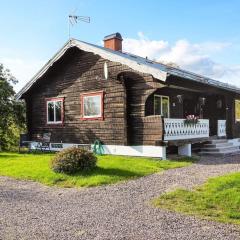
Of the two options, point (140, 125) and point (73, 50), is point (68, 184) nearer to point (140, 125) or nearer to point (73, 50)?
point (140, 125)

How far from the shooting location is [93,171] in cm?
1113

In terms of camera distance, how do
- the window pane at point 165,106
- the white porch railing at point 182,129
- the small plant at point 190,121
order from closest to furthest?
the white porch railing at point 182,129 → the small plant at point 190,121 → the window pane at point 165,106

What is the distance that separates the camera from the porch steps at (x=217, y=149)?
16766mm

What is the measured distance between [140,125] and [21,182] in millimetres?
5664

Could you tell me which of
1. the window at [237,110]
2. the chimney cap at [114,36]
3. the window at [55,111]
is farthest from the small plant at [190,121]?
the chimney cap at [114,36]

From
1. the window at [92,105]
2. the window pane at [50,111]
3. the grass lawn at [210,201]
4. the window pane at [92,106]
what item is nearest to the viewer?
the grass lawn at [210,201]

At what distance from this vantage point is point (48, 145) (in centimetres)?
1881

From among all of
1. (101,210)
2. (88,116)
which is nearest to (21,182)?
(101,210)

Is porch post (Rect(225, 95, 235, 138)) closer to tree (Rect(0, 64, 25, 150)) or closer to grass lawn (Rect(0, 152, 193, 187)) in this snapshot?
grass lawn (Rect(0, 152, 193, 187))

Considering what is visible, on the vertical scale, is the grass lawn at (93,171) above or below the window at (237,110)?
below

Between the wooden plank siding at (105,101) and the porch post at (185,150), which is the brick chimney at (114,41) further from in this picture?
A: the porch post at (185,150)

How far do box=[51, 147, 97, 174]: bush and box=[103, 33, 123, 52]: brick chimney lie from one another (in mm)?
9807

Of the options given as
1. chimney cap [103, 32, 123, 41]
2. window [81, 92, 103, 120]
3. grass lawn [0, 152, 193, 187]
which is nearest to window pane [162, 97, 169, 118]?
window [81, 92, 103, 120]

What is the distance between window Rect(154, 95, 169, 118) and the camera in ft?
55.0
